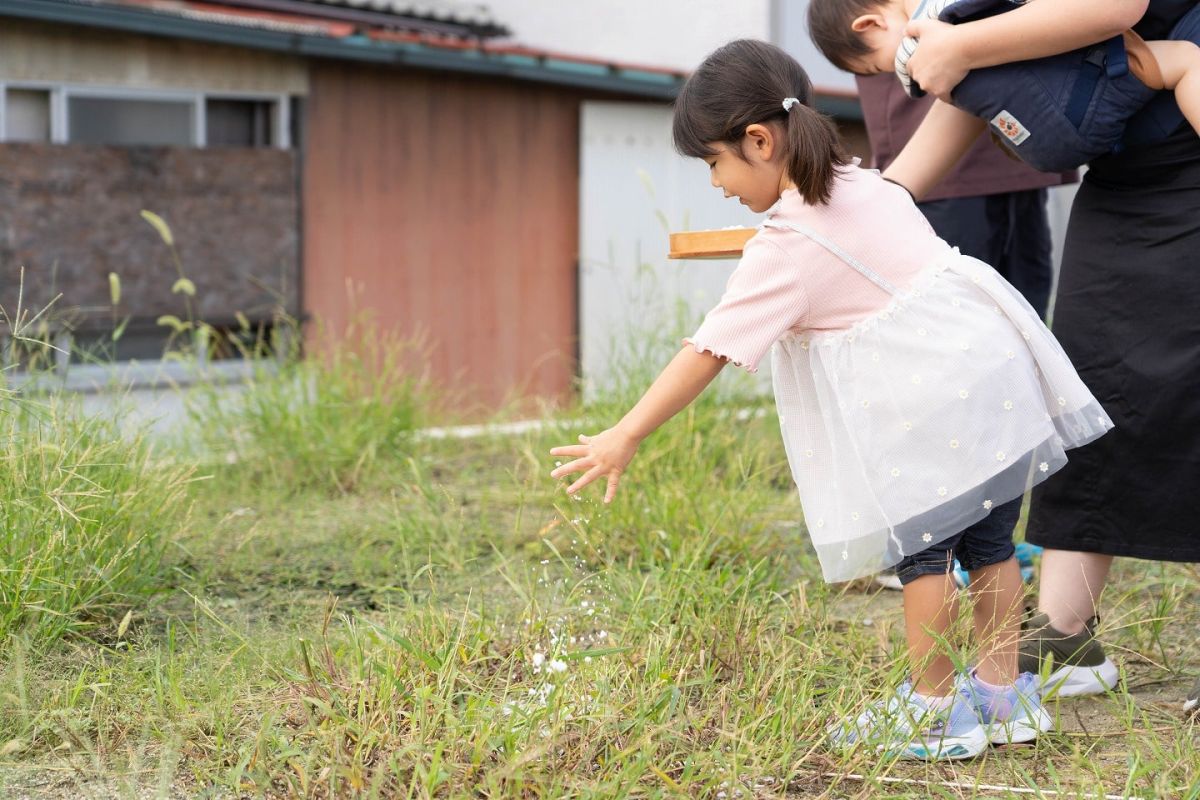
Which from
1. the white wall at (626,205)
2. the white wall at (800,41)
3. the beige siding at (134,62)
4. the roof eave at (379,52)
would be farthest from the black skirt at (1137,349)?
the white wall at (800,41)

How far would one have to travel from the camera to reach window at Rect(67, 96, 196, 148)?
7273mm

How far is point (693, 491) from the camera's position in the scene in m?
3.66

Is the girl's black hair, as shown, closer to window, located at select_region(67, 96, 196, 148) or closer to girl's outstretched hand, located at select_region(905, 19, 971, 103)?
girl's outstretched hand, located at select_region(905, 19, 971, 103)

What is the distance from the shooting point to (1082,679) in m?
2.71

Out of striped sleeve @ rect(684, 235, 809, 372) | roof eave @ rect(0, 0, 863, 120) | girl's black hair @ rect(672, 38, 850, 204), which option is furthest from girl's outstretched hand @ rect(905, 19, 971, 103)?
roof eave @ rect(0, 0, 863, 120)

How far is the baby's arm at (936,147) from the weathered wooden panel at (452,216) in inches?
213

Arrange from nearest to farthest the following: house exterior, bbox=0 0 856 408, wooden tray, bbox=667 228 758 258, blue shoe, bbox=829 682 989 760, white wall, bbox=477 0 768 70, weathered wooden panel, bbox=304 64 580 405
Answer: blue shoe, bbox=829 682 989 760, wooden tray, bbox=667 228 758 258, house exterior, bbox=0 0 856 408, weathered wooden panel, bbox=304 64 580 405, white wall, bbox=477 0 768 70

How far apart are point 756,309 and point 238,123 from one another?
6343mm

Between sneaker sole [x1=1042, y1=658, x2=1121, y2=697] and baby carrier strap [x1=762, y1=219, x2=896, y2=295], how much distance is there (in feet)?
2.92

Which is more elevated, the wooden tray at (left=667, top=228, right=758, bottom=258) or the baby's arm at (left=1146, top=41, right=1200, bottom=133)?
the baby's arm at (left=1146, top=41, right=1200, bottom=133)

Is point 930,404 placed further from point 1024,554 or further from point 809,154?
point 1024,554

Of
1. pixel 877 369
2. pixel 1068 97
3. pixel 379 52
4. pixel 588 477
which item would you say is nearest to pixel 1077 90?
pixel 1068 97

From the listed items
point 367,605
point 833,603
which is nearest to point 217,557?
point 367,605

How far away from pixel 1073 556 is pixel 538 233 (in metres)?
6.80
